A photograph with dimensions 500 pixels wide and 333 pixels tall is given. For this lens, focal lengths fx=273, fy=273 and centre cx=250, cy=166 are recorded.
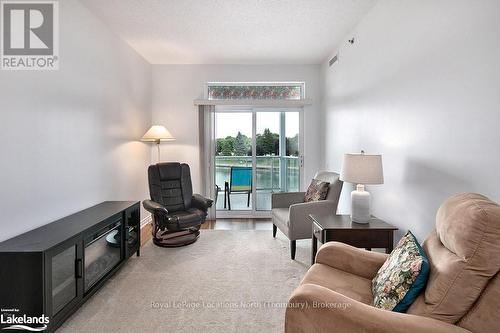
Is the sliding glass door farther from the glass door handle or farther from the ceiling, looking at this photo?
the glass door handle

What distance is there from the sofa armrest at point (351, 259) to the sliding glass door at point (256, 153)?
3.16 meters

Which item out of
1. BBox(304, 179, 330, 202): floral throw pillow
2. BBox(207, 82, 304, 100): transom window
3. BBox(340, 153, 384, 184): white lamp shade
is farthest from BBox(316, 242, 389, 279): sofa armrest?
BBox(207, 82, 304, 100): transom window

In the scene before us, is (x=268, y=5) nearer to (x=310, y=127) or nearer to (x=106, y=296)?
(x=310, y=127)

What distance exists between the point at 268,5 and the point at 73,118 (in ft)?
7.35

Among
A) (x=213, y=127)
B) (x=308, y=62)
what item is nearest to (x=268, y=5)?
(x=308, y=62)

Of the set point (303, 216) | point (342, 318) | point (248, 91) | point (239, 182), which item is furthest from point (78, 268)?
point (248, 91)

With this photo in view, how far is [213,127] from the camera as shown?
4770 mm

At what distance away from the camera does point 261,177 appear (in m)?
5.04

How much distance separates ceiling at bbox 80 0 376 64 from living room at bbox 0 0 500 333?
0.09 ft

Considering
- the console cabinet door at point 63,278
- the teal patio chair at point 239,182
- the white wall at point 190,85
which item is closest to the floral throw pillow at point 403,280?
the console cabinet door at point 63,278

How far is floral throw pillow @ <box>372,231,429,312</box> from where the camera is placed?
1254 mm

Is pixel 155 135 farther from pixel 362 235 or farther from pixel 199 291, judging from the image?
pixel 362 235

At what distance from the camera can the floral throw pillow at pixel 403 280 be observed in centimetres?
125

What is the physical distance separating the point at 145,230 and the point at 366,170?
3289mm
